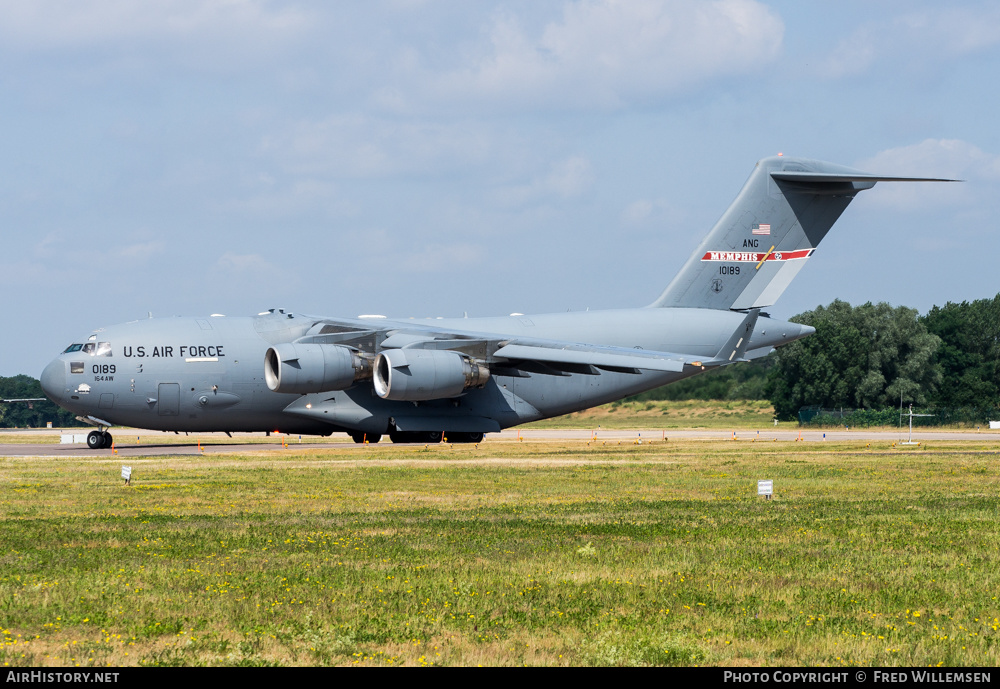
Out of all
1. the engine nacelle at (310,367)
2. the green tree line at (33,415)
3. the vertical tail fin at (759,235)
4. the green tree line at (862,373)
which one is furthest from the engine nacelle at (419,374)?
the green tree line at (33,415)

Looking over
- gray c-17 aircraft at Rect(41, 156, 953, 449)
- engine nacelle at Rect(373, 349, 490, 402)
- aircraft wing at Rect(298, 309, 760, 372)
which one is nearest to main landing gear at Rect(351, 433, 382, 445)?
gray c-17 aircraft at Rect(41, 156, 953, 449)

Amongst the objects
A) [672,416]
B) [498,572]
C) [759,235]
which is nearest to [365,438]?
[759,235]

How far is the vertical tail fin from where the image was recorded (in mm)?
38031

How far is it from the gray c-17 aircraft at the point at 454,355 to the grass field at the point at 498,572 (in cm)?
1038

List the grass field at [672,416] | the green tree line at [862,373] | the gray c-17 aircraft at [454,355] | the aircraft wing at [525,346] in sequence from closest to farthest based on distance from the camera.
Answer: the aircraft wing at [525,346] < the gray c-17 aircraft at [454,355] < the grass field at [672,416] < the green tree line at [862,373]

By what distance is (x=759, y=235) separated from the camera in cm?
3812

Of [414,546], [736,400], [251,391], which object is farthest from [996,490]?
[736,400]

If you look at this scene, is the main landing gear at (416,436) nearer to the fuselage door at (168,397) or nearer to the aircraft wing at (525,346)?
the aircraft wing at (525,346)

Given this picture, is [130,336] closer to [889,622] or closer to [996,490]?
[996,490]

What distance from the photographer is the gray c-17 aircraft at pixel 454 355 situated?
32594 mm

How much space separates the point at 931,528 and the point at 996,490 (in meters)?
6.30

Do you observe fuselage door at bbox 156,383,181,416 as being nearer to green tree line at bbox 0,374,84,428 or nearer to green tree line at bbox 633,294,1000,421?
green tree line at bbox 633,294,1000,421

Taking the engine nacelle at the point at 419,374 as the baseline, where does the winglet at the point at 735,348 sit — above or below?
above

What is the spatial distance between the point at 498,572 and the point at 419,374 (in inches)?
834
